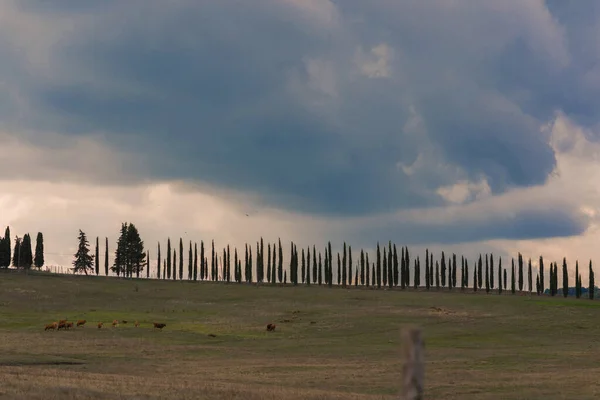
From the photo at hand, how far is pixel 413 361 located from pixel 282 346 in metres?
57.3

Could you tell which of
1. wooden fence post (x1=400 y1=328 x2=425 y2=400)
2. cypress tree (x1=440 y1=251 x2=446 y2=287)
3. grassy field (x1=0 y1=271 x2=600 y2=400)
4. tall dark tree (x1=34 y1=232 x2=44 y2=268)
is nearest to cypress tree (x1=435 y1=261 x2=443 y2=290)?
cypress tree (x1=440 y1=251 x2=446 y2=287)

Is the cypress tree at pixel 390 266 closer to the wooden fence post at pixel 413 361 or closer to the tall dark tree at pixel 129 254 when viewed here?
the tall dark tree at pixel 129 254

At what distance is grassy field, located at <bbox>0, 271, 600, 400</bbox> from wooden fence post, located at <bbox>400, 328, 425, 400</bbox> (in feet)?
67.5

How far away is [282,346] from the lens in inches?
2591

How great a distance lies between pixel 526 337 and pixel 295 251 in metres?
116

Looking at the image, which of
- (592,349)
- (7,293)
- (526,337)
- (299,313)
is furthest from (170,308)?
(592,349)

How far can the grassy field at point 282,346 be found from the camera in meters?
36.6

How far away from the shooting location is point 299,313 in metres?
97.9

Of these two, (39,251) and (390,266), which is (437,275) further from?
(39,251)

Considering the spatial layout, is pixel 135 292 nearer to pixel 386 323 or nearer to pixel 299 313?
pixel 299 313

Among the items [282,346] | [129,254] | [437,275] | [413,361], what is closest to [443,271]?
[437,275]

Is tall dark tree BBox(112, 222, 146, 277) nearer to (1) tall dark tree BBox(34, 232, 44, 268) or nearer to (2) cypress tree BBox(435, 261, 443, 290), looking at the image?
(1) tall dark tree BBox(34, 232, 44, 268)

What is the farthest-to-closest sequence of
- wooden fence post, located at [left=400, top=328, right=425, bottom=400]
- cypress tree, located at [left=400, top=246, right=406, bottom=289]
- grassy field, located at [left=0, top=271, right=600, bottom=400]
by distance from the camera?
cypress tree, located at [left=400, top=246, right=406, bottom=289] → grassy field, located at [left=0, top=271, right=600, bottom=400] → wooden fence post, located at [left=400, top=328, right=425, bottom=400]

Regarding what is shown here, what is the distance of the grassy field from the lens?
120 ft
